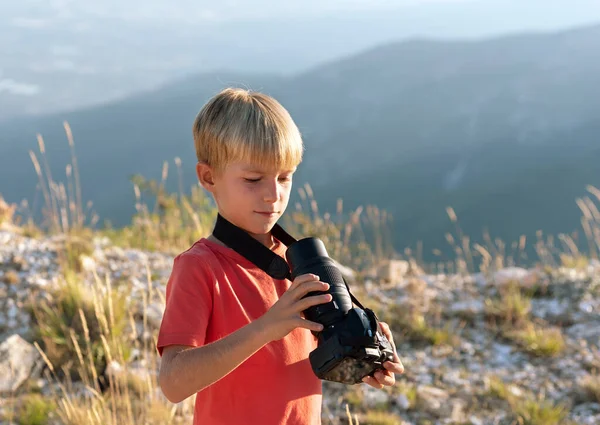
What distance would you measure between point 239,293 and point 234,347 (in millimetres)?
235

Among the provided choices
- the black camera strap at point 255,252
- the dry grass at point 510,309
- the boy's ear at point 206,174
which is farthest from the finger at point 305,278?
the dry grass at point 510,309

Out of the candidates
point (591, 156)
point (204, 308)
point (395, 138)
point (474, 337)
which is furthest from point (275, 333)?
point (395, 138)

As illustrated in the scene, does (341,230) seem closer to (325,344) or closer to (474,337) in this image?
(474,337)

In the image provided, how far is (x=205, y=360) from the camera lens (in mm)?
1517

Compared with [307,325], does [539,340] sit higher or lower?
lower

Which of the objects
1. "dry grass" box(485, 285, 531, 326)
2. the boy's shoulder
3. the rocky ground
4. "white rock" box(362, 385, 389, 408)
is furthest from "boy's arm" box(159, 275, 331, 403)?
"dry grass" box(485, 285, 531, 326)

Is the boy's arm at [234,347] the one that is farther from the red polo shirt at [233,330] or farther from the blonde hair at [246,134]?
the blonde hair at [246,134]

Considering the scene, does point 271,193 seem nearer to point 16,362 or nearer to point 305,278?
point 305,278

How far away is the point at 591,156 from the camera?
2483 inches

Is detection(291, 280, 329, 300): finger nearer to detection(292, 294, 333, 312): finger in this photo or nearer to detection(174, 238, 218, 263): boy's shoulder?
detection(292, 294, 333, 312): finger

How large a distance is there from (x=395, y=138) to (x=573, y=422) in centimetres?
8129

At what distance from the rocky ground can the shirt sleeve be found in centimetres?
236

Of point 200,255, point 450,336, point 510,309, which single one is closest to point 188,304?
point 200,255

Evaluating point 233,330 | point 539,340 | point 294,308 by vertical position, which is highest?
point 294,308
